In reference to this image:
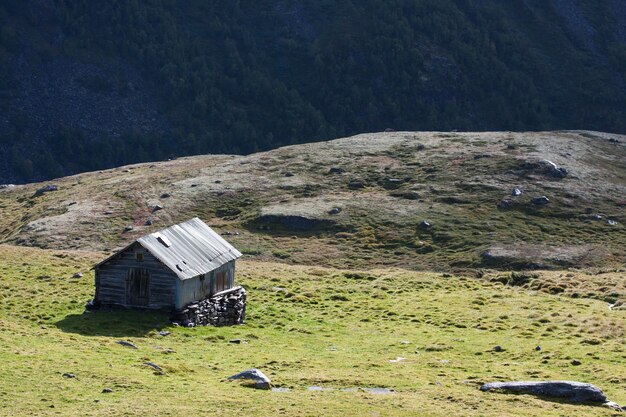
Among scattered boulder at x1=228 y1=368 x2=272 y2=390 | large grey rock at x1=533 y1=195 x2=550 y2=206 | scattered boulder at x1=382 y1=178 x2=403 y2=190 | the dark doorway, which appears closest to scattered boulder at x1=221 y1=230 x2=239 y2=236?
scattered boulder at x1=382 y1=178 x2=403 y2=190

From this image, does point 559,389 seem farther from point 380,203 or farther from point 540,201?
point 380,203

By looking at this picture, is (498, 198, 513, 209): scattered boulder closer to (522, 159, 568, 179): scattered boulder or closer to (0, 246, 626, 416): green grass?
(522, 159, 568, 179): scattered boulder

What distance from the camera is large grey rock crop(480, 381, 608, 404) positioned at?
130ft

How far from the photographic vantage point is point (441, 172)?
117 meters

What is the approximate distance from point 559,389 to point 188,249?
25.9 metres

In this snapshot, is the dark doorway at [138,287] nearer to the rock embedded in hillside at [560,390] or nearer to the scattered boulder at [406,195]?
the rock embedded in hillside at [560,390]

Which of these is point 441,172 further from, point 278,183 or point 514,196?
point 278,183

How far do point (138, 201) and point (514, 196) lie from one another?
4046 cm

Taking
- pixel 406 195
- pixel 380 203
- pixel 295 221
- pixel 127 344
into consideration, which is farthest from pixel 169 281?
pixel 406 195

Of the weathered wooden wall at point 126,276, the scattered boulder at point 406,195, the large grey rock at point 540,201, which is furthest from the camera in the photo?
the scattered boulder at point 406,195

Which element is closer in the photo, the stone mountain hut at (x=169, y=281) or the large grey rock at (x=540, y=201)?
the stone mountain hut at (x=169, y=281)

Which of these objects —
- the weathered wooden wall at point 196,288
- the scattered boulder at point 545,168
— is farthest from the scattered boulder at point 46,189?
the weathered wooden wall at point 196,288

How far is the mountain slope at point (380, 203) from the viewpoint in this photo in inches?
3696

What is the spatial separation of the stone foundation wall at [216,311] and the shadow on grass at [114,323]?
112 cm
